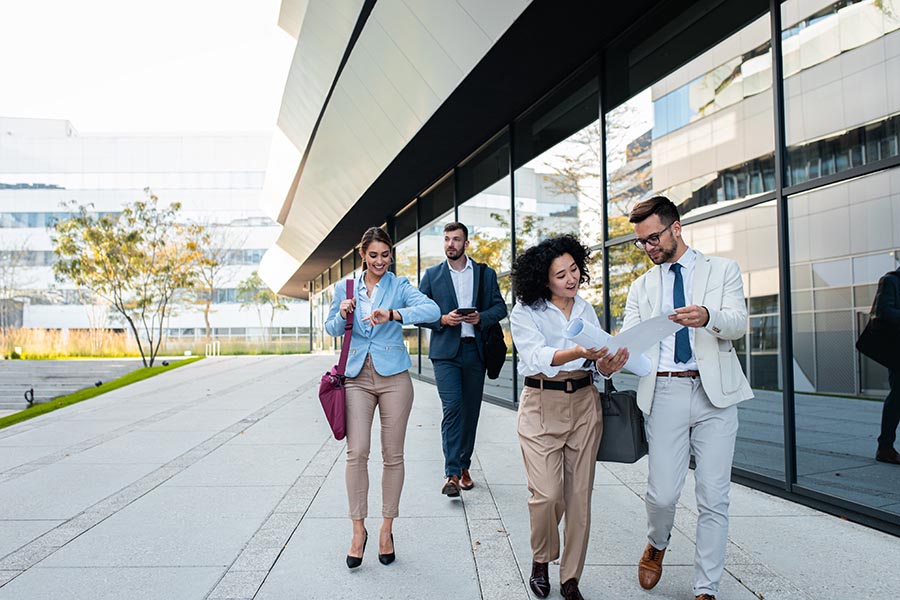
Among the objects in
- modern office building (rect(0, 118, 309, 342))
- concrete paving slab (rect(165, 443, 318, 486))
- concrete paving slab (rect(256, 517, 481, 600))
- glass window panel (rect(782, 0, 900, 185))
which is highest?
modern office building (rect(0, 118, 309, 342))

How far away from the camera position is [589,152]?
8.53 meters

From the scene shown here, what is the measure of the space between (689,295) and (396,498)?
2020mm

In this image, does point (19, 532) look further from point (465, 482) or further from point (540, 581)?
point (540, 581)

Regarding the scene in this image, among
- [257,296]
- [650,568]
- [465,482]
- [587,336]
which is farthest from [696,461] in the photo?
[257,296]

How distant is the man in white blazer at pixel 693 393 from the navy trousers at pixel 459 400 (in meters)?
2.11

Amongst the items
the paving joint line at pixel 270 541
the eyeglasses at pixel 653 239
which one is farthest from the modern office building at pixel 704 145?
the paving joint line at pixel 270 541

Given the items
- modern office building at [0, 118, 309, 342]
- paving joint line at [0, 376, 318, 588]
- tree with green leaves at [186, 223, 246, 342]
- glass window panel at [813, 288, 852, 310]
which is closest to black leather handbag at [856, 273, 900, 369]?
glass window panel at [813, 288, 852, 310]

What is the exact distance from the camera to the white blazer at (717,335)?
10.8ft

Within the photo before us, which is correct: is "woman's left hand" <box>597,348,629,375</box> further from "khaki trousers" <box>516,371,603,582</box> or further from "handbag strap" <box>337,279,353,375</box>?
"handbag strap" <box>337,279,353,375</box>

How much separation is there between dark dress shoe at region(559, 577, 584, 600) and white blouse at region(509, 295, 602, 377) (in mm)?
982

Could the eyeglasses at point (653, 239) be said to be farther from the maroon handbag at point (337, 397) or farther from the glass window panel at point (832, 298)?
the glass window panel at point (832, 298)

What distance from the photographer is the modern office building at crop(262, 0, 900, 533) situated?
4.75 m

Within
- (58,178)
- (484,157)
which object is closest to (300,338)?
(58,178)

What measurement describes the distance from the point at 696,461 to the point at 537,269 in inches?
47.9
